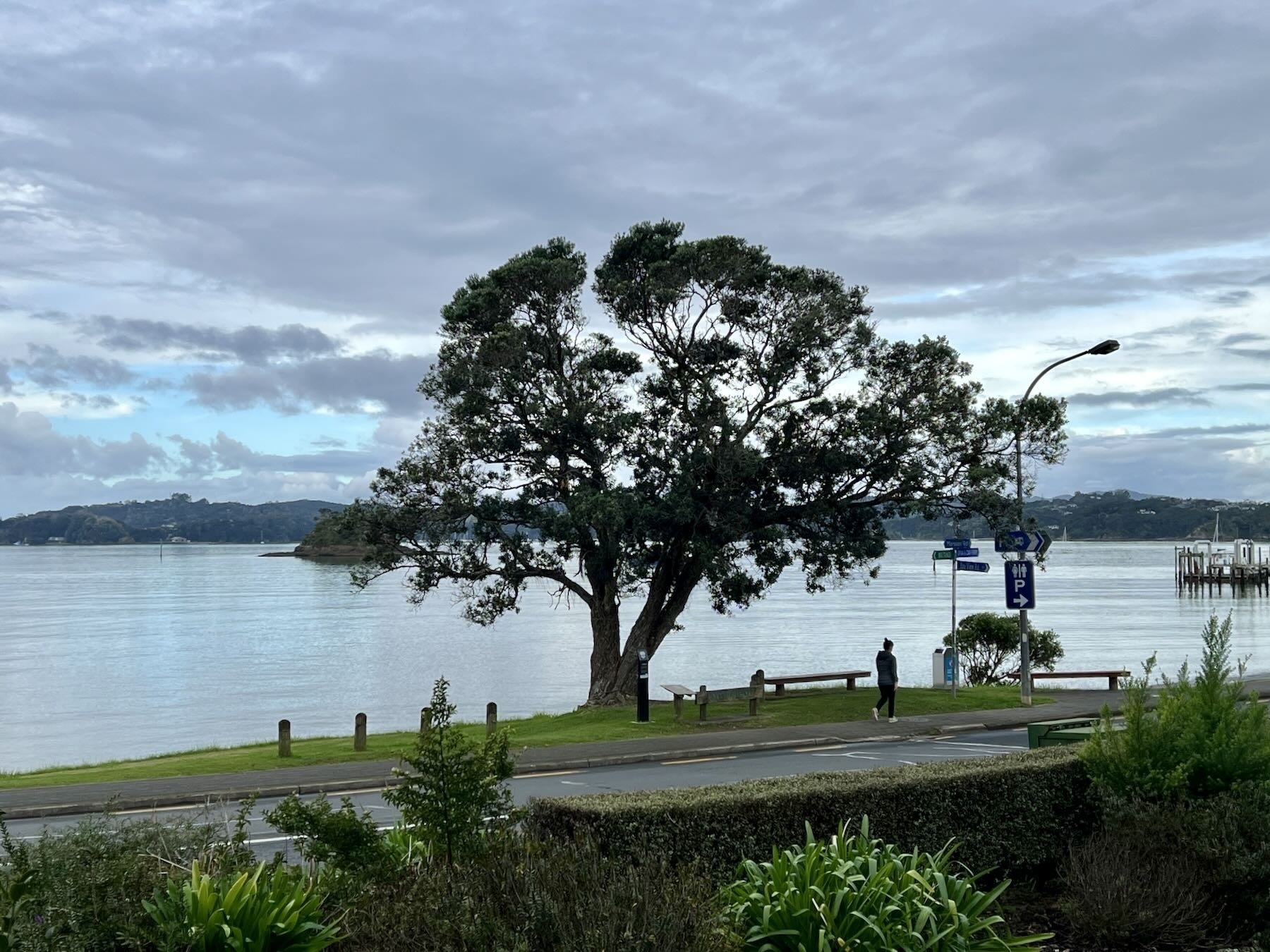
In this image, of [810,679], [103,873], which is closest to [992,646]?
[810,679]

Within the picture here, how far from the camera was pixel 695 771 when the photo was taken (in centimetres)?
2020

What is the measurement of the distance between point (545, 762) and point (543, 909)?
15586 millimetres

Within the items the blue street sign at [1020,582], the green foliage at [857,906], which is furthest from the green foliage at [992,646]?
the green foliage at [857,906]

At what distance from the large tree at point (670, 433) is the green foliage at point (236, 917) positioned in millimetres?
24712

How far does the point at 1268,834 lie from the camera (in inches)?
347

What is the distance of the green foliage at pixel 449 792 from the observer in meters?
7.21

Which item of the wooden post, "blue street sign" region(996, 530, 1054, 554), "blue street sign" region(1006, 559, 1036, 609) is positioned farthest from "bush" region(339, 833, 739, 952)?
"blue street sign" region(996, 530, 1054, 554)

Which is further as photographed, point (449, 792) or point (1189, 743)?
point (1189, 743)

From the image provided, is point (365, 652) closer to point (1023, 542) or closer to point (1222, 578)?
point (1023, 542)

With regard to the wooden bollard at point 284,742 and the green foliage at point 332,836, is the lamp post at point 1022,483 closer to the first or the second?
the wooden bollard at point 284,742

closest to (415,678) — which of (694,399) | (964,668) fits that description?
(964,668)

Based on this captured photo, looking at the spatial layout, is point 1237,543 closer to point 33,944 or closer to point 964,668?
point 964,668

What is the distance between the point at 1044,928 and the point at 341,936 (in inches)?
191

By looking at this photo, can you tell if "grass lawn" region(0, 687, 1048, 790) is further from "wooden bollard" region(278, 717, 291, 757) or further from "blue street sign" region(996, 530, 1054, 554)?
"blue street sign" region(996, 530, 1054, 554)
